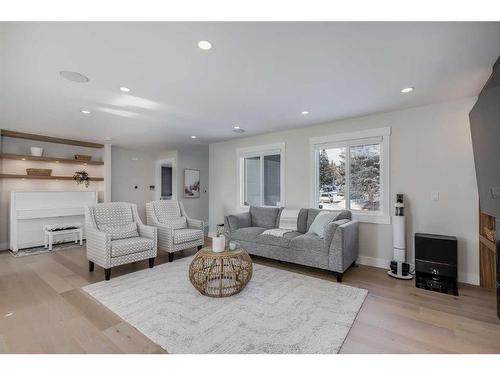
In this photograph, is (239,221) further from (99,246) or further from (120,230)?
(99,246)

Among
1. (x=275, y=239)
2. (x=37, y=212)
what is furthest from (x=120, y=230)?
(x=37, y=212)

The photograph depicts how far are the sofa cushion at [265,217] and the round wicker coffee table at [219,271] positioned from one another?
1.59 meters

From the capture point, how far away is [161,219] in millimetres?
4234

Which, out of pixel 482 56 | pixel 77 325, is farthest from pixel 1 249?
pixel 482 56

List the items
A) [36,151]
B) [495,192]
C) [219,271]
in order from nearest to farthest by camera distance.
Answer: [495,192] < [219,271] < [36,151]

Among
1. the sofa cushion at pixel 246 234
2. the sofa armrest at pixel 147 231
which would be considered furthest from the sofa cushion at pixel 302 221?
the sofa armrest at pixel 147 231

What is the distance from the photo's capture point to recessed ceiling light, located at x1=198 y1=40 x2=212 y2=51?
6.00 ft

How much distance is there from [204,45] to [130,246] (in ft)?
8.68

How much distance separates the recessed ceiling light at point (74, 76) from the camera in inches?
91.3

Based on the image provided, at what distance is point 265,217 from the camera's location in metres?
4.38

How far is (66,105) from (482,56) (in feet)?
14.9

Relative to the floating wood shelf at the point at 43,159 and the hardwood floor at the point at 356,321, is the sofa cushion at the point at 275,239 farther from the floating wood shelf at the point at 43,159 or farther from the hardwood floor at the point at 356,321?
the floating wood shelf at the point at 43,159

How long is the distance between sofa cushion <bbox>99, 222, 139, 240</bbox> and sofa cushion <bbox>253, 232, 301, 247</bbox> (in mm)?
1885

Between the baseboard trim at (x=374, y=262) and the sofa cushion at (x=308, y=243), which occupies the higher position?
the sofa cushion at (x=308, y=243)
